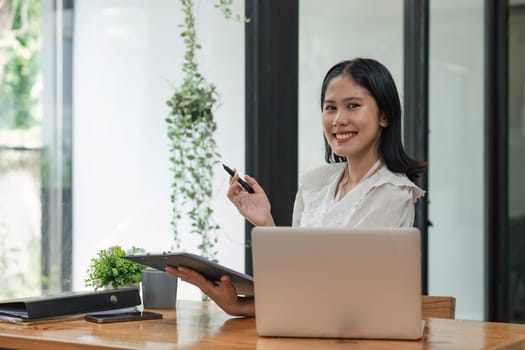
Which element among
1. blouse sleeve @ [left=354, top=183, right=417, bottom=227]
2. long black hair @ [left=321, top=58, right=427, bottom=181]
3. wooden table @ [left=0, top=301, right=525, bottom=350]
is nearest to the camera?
wooden table @ [left=0, top=301, right=525, bottom=350]

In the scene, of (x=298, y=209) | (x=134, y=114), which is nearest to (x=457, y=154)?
(x=134, y=114)

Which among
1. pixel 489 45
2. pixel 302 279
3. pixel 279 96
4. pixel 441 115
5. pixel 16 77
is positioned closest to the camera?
pixel 302 279

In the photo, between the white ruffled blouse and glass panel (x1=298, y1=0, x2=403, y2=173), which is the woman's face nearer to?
the white ruffled blouse

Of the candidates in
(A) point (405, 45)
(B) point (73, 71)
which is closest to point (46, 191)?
(B) point (73, 71)

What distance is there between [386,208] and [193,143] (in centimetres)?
122

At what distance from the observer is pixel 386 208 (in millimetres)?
2352

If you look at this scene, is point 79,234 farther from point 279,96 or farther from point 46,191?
point 279,96

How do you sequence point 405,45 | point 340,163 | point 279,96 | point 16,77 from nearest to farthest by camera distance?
point 340,163 → point 16,77 → point 279,96 → point 405,45

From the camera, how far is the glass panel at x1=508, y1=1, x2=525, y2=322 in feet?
18.5

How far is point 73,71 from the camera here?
3.19 meters

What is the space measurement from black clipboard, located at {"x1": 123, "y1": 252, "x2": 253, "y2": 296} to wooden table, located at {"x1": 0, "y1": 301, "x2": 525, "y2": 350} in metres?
0.09

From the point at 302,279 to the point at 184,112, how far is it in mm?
1600

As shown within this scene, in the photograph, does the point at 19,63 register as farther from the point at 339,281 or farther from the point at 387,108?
the point at 339,281

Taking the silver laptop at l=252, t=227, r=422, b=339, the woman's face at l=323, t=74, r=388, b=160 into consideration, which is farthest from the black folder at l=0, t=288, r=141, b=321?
the woman's face at l=323, t=74, r=388, b=160
